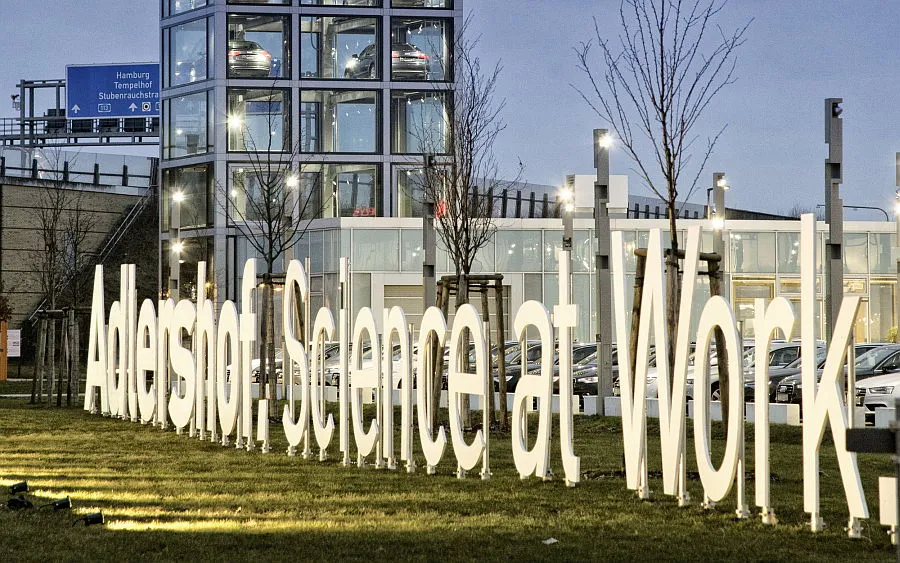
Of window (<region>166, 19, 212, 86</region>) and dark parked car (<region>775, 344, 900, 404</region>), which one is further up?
window (<region>166, 19, 212, 86</region>)

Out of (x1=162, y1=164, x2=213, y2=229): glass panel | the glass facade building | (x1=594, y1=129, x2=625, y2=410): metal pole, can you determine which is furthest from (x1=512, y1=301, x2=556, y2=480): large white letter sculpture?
(x1=162, y1=164, x2=213, y2=229): glass panel

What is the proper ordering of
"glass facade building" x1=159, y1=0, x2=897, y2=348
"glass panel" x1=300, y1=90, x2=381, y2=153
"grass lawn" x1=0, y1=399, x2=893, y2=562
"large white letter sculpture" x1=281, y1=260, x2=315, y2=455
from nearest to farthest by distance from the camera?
"grass lawn" x1=0, y1=399, x2=893, y2=562
"large white letter sculpture" x1=281, y1=260, x2=315, y2=455
"glass facade building" x1=159, y1=0, x2=897, y2=348
"glass panel" x1=300, y1=90, x2=381, y2=153

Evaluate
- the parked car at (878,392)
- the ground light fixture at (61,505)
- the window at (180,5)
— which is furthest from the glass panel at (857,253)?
the ground light fixture at (61,505)

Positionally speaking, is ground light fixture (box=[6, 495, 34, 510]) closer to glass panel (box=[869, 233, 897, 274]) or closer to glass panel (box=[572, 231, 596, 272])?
glass panel (box=[572, 231, 596, 272])

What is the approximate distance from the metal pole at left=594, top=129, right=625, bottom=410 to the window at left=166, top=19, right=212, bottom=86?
35.8 meters

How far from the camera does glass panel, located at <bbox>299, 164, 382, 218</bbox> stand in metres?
56.2

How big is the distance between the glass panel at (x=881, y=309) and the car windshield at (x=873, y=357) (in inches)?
1008

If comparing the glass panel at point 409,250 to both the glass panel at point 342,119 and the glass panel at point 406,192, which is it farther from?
the glass panel at point 342,119

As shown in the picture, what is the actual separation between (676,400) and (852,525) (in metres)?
1.96

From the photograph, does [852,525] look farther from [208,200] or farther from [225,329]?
[208,200]

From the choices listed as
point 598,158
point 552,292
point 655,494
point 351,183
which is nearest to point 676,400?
point 655,494

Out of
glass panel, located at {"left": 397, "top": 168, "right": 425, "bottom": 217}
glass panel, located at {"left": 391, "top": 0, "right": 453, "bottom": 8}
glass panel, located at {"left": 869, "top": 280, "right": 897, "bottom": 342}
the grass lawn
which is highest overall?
glass panel, located at {"left": 391, "top": 0, "right": 453, "bottom": 8}

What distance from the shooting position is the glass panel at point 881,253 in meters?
48.6

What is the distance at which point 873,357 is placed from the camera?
24.0 meters
